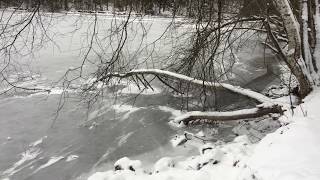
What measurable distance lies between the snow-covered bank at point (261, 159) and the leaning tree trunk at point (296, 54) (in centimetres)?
28

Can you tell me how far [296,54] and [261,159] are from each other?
3.29 metres

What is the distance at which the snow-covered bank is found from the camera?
163 inches

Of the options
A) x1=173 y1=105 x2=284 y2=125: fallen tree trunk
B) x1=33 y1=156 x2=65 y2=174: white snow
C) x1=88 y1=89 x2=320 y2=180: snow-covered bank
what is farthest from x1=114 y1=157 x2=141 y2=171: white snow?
x1=173 y1=105 x2=284 y2=125: fallen tree trunk

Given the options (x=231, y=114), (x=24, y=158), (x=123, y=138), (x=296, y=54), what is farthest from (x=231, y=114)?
(x=24, y=158)

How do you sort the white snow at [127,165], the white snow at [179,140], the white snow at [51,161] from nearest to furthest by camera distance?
1. the white snow at [127,165]
2. the white snow at [51,161]
3. the white snow at [179,140]

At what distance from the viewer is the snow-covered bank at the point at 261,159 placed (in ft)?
13.6

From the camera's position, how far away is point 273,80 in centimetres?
1145

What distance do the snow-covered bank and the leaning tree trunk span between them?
28 centimetres

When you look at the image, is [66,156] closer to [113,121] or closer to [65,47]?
[113,121]

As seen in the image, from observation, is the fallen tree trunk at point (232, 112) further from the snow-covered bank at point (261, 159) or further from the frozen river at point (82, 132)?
the snow-covered bank at point (261, 159)

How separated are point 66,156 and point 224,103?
407 cm

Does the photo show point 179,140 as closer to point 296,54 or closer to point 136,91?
point 296,54

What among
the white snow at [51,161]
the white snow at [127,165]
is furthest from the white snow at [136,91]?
the white snow at [127,165]

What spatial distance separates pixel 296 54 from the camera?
7.24 metres
